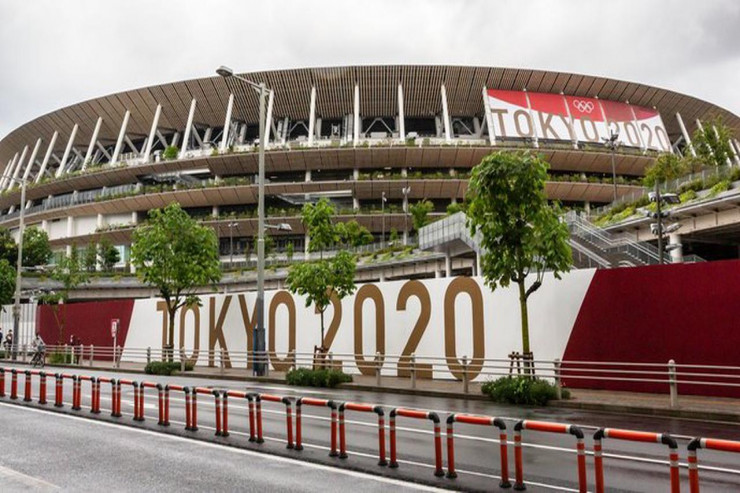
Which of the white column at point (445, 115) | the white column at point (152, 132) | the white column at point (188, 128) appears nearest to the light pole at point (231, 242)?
the white column at point (188, 128)

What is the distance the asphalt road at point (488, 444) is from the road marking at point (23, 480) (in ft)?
3.19

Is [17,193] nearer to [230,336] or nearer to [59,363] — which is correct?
[59,363]

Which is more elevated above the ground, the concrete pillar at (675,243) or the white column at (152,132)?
the white column at (152,132)

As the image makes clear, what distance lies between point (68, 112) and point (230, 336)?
70.6m

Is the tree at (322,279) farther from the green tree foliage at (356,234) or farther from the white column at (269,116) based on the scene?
the white column at (269,116)

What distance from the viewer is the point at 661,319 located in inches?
719

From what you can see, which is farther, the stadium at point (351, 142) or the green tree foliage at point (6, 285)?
the stadium at point (351, 142)

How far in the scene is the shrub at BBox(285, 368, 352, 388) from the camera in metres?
22.8

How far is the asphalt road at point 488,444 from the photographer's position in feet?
27.7

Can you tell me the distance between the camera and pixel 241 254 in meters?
80.8

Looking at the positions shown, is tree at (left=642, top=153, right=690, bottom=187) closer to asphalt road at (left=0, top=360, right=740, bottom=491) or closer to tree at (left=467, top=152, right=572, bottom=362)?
tree at (left=467, top=152, right=572, bottom=362)

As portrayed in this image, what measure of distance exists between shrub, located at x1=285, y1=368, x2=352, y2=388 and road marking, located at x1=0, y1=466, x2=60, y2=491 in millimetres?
14264

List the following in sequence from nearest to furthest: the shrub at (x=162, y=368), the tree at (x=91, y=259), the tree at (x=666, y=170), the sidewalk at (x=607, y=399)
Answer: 1. the sidewalk at (x=607, y=399)
2. the shrub at (x=162, y=368)
3. the tree at (x=666, y=170)
4. the tree at (x=91, y=259)

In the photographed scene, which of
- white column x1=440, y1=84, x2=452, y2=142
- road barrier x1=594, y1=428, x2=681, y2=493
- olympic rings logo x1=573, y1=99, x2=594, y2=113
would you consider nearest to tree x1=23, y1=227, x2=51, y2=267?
white column x1=440, y1=84, x2=452, y2=142
